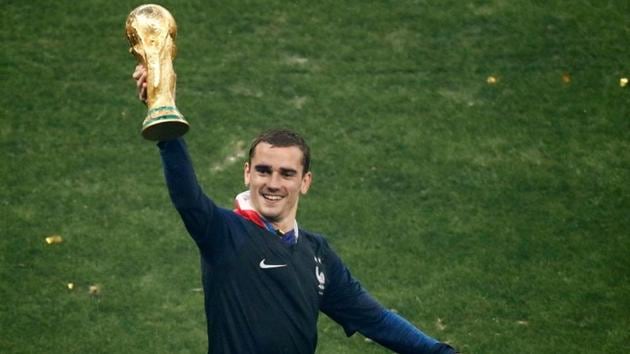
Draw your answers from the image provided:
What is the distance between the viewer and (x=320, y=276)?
18.0 feet

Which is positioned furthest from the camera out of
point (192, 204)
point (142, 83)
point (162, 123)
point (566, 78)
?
point (566, 78)

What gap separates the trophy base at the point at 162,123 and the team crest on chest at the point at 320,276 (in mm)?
1244

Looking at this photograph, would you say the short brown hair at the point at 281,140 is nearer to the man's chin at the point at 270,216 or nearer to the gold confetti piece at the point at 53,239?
the man's chin at the point at 270,216

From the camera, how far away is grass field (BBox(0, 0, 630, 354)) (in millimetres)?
8562

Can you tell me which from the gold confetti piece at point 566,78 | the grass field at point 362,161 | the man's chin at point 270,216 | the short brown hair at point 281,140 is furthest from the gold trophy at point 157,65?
the gold confetti piece at point 566,78

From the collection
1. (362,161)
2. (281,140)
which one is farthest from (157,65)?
(362,161)

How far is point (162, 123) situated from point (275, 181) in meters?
0.95

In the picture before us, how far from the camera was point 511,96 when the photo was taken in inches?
413

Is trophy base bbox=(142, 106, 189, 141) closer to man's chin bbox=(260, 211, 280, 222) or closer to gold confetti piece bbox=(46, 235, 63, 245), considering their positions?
man's chin bbox=(260, 211, 280, 222)

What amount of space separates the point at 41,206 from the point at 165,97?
512 centimetres

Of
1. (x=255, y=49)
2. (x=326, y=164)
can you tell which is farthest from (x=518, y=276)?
(x=255, y=49)

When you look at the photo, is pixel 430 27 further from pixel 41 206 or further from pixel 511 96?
pixel 41 206

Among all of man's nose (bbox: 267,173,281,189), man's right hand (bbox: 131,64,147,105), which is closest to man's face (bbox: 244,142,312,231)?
man's nose (bbox: 267,173,281,189)

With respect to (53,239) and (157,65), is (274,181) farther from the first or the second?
(53,239)
